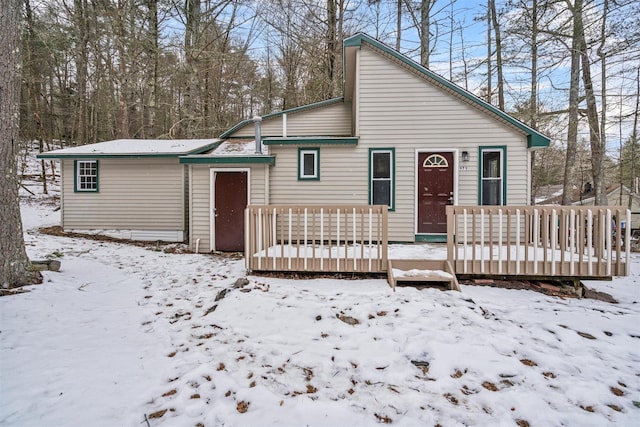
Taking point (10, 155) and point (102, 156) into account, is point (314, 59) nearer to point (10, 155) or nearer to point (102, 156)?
point (102, 156)

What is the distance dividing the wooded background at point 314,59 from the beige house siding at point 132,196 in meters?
4.73

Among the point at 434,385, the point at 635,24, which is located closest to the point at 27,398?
the point at 434,385

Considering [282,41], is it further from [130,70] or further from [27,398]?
[27,398]

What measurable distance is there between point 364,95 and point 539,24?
913 cm

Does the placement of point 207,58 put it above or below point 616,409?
above

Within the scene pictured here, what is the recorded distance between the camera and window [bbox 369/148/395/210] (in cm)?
757

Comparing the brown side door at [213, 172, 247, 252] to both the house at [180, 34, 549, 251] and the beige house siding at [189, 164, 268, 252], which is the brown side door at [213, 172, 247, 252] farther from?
the beige house siding at [189, 164, 268, 252]

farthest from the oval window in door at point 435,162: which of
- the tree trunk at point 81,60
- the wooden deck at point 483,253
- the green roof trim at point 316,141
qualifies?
the tree trunk at point 81,60

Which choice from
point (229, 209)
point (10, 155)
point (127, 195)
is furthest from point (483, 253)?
point (127, 195)

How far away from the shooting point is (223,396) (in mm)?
2270

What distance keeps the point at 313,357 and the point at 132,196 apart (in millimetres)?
→ 9043

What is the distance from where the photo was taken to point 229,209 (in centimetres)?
773

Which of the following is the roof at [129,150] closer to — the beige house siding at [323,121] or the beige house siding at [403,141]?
the beige house siding at [323,121]

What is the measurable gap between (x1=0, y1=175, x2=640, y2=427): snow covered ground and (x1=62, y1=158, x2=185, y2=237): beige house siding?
5146 millimetres
